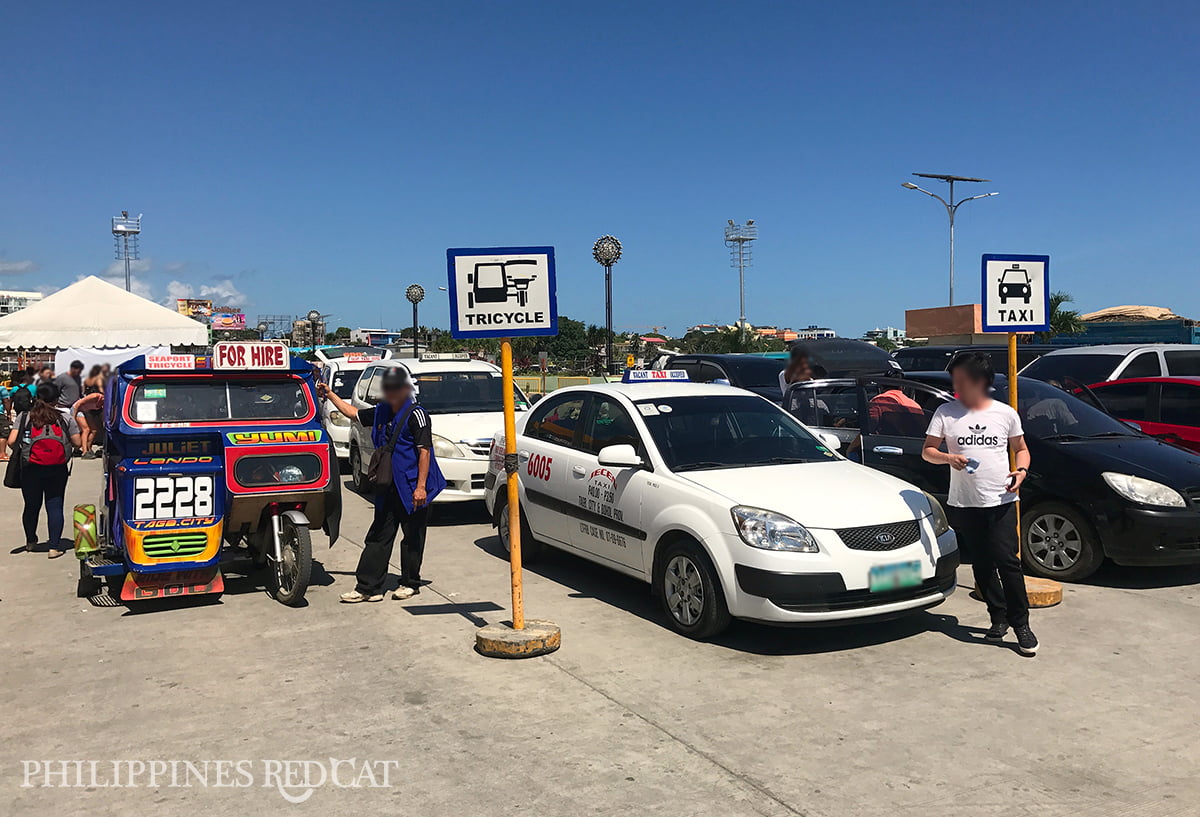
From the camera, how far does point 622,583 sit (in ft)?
25.2

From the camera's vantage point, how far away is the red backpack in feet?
29.3

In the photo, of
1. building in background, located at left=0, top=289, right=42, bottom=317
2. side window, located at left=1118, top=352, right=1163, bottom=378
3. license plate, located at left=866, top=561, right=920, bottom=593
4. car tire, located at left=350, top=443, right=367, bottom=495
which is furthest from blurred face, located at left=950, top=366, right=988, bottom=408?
Result: building in background, located at left=0, top=289, right=42, bottom=317

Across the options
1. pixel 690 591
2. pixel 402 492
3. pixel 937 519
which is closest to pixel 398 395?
pixel 402 492

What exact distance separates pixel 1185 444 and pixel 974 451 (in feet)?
17.4

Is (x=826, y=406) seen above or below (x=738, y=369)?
below

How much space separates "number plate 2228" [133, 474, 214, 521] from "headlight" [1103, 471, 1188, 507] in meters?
6.71

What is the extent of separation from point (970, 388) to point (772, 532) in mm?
1575

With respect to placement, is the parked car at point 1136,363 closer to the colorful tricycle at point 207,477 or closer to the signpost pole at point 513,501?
the signpost pole at point 513,501

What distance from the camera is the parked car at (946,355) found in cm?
1599

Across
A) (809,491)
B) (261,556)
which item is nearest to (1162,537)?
(809,491)

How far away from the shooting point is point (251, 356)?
7453mm

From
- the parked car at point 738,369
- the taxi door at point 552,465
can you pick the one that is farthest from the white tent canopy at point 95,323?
the taxi door at point 552,465

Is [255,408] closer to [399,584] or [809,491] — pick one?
[399,584]

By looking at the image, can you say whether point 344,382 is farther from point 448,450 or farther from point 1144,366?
point 1144,366
